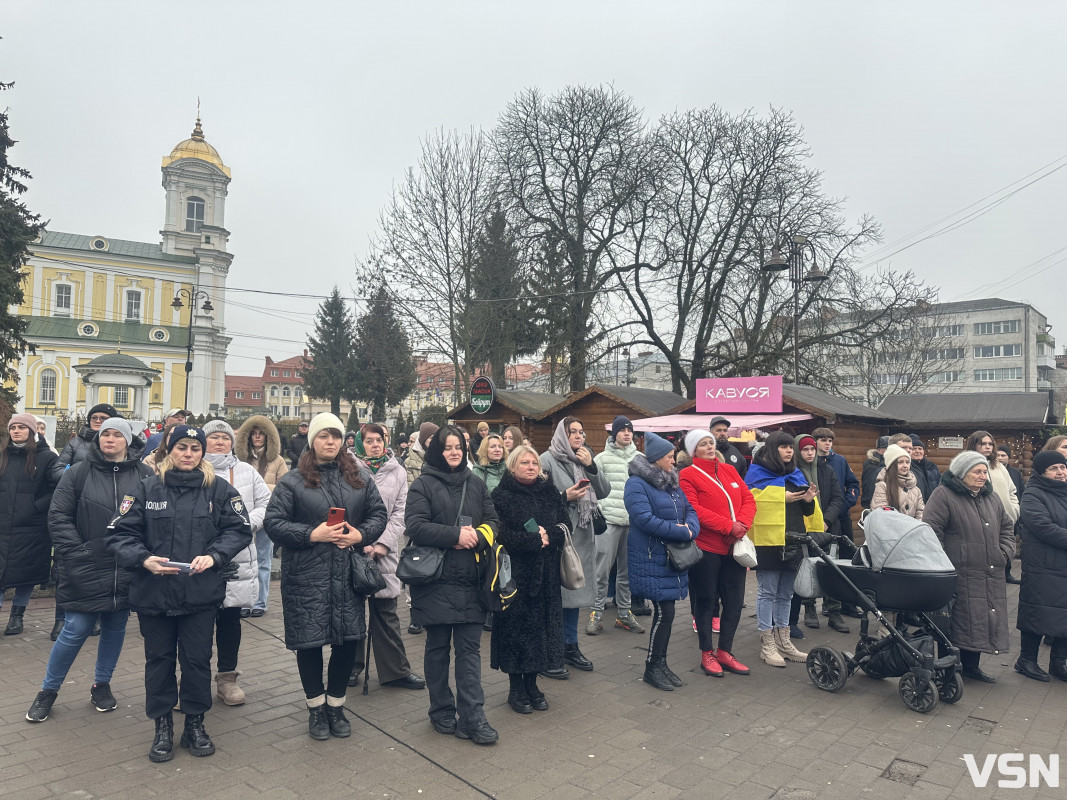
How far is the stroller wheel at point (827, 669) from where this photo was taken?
206 inches

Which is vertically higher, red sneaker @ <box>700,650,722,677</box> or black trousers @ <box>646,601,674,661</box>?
black trousers @ <box>646,601,674,661</box>

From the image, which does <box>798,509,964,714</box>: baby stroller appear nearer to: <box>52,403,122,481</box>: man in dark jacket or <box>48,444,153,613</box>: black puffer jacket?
<box>48,444,153,613</box>: black puffer jacket

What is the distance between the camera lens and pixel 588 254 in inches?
1086

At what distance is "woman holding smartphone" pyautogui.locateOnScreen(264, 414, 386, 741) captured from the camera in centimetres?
409

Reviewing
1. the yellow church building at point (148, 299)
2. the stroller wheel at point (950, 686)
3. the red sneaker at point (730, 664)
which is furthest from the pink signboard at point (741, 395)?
the yellow church building at point (148, 299)

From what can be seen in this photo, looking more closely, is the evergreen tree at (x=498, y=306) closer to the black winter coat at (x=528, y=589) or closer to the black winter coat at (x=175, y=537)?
the black winter coat at (x=528, y=589)

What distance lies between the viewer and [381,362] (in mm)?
42938

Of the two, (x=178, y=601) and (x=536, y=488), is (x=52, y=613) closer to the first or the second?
(x=178, y=601)

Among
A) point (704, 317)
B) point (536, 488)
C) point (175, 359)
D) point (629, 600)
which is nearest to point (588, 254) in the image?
point (704, 317)

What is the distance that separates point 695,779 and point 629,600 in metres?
3.39

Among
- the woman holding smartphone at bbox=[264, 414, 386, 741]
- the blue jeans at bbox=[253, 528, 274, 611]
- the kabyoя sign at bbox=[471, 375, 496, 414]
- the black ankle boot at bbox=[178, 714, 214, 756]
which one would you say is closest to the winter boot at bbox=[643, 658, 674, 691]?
the woman holding smartphone at bbox=[264, 414, 386, 741]

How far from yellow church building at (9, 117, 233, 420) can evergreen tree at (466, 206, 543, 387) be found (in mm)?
43626

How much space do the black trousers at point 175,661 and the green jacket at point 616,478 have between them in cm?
401

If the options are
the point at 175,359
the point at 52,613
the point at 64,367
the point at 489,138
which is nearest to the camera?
the point at 52,613
